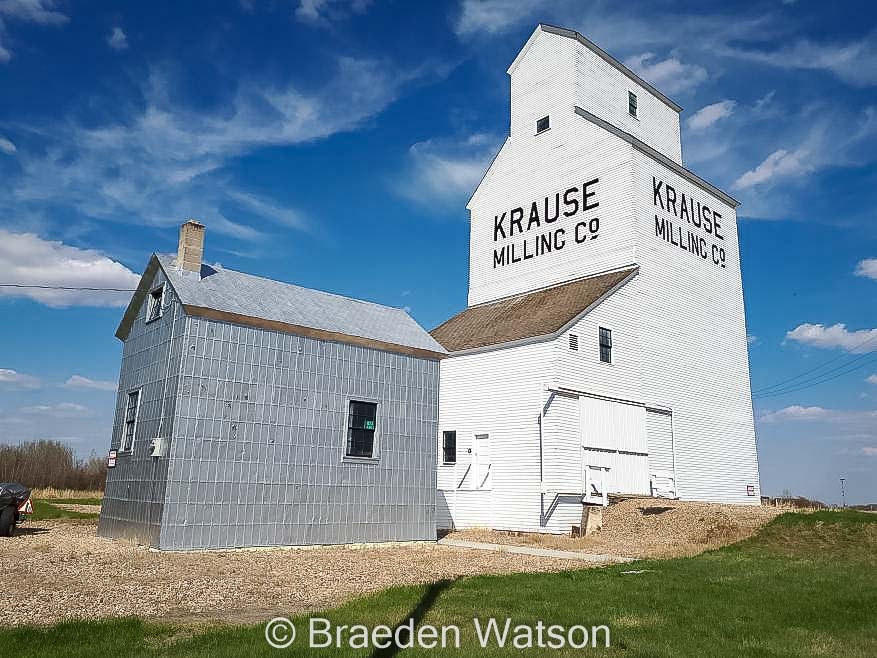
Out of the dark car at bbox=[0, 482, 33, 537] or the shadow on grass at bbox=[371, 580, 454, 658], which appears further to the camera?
the dark car at bbox=[0, 482, 33, 537]

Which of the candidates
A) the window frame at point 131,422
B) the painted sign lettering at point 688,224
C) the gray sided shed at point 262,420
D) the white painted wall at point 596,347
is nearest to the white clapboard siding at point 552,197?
the white painted wall at point 596,347

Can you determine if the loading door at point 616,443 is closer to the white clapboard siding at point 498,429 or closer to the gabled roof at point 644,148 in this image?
the white clapboard siding at point 498,429

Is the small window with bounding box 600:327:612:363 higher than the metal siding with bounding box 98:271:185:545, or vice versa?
the small window with bounding box 600:327:612:363

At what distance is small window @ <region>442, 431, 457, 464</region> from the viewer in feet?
77.5

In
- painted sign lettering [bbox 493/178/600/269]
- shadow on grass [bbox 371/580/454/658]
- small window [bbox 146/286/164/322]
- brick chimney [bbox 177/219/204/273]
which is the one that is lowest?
shadow on grass [bbox 371/580/454/658]

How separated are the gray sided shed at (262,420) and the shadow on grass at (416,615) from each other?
20.9 feet

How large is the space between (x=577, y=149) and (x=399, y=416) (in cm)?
1548

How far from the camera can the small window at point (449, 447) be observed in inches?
930

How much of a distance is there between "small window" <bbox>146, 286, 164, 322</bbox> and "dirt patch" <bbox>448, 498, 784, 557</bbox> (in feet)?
36.4

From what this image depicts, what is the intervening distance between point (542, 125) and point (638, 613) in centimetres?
2486

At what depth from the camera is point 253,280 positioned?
18.6 meters

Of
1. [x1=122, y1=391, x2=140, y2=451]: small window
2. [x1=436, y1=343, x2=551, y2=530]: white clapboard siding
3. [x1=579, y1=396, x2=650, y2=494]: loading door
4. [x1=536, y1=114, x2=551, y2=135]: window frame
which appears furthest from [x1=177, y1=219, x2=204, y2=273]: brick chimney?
[x1=536, y1=114, x2=551, y2=135]: window frame

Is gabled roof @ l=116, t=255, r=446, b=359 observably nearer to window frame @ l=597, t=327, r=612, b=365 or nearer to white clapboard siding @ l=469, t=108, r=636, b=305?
window frame @ l=597, t=327, r=612, b=365

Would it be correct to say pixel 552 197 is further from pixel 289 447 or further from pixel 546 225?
pixel 289 447
